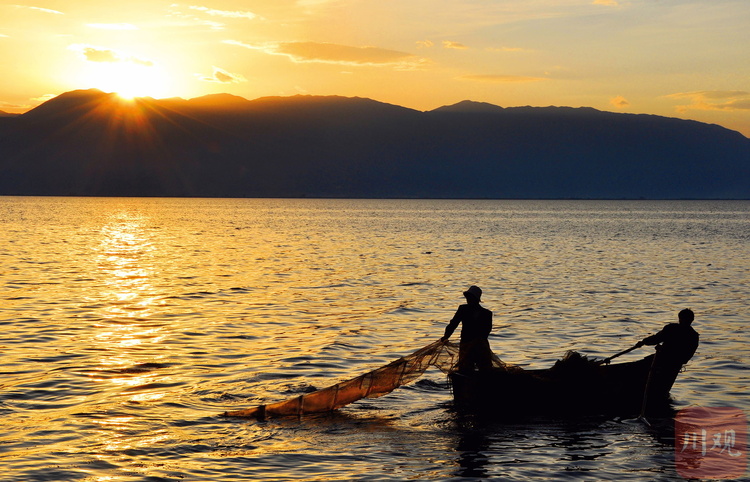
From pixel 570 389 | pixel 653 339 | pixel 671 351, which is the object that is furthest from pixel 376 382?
pixel 671 351

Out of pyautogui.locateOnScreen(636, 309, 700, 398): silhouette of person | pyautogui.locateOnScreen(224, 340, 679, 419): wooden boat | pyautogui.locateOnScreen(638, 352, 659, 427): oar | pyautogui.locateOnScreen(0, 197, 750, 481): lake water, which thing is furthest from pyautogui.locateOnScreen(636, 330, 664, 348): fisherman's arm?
pyautogui.locateOnScreen(0, 197, 750, 481): lake water

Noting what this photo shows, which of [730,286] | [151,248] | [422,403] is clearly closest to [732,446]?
[422,403]

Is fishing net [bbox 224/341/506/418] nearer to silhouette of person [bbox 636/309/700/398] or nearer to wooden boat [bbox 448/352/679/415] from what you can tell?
wooden boat [bbox 448/352/679/415]

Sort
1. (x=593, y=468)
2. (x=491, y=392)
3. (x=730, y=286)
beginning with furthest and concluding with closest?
(x=730, y=286)
(x=491, y=392)
(x=593, y=468)

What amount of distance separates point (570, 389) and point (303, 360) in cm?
736

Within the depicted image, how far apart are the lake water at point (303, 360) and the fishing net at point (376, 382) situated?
29 centimetres

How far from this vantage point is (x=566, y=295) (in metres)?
35.6

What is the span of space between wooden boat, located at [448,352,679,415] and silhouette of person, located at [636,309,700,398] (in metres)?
0.02

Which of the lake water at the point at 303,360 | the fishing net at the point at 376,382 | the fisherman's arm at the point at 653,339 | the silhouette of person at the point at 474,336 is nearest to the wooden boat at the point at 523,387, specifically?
the fishing net at the point at 376,382

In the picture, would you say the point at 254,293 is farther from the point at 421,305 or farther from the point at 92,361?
the point at 92,361

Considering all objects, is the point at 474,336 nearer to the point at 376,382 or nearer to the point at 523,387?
the point at 523,387

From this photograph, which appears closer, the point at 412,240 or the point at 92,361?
the point at 92,361

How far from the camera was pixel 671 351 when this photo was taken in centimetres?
1633

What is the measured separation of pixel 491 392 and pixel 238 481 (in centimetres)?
577
